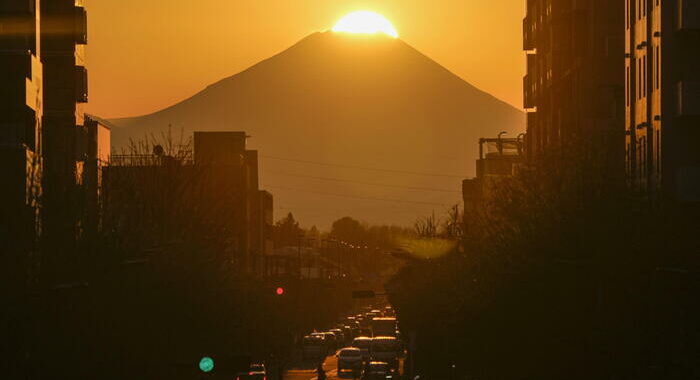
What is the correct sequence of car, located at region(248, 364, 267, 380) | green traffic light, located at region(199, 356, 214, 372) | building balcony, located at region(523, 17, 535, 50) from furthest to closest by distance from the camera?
1. building balcony, located at region(523, 17, 535, 50)
2. car, located at region(248, 364, 267, 380)
3. green traffic light, located at region(199, 356, 214, 372)

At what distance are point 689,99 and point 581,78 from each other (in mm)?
27293

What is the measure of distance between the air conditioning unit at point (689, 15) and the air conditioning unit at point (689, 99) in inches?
79.8

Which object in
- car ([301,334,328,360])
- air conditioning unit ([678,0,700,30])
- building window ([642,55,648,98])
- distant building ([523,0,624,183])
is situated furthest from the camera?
car ([301,334,328,360])

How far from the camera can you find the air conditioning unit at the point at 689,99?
235ft

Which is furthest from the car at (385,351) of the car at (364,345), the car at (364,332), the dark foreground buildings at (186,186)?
the car at (364,332)

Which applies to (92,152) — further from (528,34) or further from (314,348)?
(314,348)

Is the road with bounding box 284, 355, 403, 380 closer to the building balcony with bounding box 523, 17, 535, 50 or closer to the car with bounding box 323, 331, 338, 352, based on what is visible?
the car with bounding box 323, 331, 338, 352

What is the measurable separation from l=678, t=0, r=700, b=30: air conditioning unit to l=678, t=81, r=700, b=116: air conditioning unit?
6.65ft

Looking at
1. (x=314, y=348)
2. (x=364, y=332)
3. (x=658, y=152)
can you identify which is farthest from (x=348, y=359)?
(x=364, y=332)

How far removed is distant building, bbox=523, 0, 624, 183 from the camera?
8775 centimetres

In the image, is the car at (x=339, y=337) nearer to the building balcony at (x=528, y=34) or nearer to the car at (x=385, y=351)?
the car at (x=385, y=351)

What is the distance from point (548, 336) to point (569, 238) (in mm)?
4199

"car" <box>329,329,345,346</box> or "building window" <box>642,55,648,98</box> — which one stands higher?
"building window" <box>642,55,648,98</box>

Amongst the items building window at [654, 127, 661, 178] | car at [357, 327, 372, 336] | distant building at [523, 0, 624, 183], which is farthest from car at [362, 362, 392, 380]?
car at [357, 327, 372, 336]
